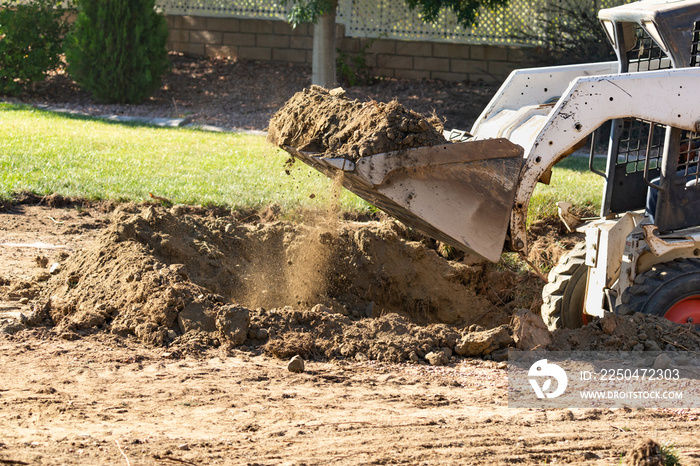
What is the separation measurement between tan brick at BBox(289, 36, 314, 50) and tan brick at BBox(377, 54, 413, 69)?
159 centimetres

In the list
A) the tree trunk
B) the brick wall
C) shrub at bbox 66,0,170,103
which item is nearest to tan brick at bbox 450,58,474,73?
the brick wall

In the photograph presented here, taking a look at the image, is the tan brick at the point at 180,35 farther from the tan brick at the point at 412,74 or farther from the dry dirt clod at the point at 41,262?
the dry dirt clod at the point at 41,262

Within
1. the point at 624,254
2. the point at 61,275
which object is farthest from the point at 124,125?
the point at 624,254

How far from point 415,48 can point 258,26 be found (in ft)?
11.8

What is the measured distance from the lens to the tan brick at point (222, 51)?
676 inches

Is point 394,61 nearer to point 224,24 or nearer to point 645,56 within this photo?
point 224,24

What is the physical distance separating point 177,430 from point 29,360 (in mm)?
1405

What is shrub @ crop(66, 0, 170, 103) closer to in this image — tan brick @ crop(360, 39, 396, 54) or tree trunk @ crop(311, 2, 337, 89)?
tree trunk @ crop(311, 2, 337, 89)

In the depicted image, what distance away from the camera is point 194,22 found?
17.3 meters

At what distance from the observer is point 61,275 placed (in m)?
5.90

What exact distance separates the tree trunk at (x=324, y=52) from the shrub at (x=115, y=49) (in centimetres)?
324

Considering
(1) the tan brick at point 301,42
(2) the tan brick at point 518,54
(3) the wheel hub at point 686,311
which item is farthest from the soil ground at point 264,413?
(1) the tan brick at point 301,42

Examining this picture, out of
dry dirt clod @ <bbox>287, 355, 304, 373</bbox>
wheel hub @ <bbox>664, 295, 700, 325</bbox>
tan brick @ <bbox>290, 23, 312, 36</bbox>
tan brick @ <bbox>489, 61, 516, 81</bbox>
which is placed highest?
tan brick @ <bbox>290, 23, 312, 36</bbox>

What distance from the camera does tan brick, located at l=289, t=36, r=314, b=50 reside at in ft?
54.7
